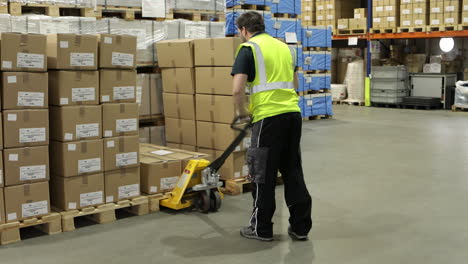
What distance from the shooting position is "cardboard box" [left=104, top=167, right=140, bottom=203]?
5.27 metres

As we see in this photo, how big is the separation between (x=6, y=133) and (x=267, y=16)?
7.12 m

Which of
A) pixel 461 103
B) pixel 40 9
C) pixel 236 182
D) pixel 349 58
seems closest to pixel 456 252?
pixel 236 182

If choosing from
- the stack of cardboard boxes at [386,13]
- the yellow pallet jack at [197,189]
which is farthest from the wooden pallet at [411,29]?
the yellow pallet jack at [197,189]

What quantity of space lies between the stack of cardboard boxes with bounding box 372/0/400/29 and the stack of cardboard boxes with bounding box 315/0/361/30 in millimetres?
1109

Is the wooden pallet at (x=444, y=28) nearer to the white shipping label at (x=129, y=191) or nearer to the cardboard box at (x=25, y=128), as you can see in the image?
the white shipping label at (x=129, y=191)

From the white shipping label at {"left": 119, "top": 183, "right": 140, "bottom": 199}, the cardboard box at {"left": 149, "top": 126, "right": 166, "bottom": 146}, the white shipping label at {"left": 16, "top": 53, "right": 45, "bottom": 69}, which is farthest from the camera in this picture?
the cardboard box at {"left": 149, "top": 126, "right": 166, "bottom": 146}

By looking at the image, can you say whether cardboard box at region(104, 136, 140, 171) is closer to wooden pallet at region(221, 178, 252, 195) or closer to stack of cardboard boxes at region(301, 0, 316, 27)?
wooden pallet at region(221, 178, 252, 195)

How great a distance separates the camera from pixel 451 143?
9297 mm

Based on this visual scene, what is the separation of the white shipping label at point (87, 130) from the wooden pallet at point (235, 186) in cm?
170

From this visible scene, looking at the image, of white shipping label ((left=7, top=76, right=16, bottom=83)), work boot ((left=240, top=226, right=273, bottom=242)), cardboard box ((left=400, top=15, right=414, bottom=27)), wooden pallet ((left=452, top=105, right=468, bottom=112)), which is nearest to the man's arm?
work boot ((left=240, top=226, right=273, bottom=242))

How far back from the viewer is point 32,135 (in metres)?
4.75

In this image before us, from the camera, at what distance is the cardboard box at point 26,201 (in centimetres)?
466

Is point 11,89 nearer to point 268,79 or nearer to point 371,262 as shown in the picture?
point 268,79

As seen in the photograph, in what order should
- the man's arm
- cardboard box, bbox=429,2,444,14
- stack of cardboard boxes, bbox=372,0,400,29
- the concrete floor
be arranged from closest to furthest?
the concrete floor, the man's arm, cardboard box, bbox=429,2,444,14, stack of cardboard boxes, bbox=372,0,400,29
